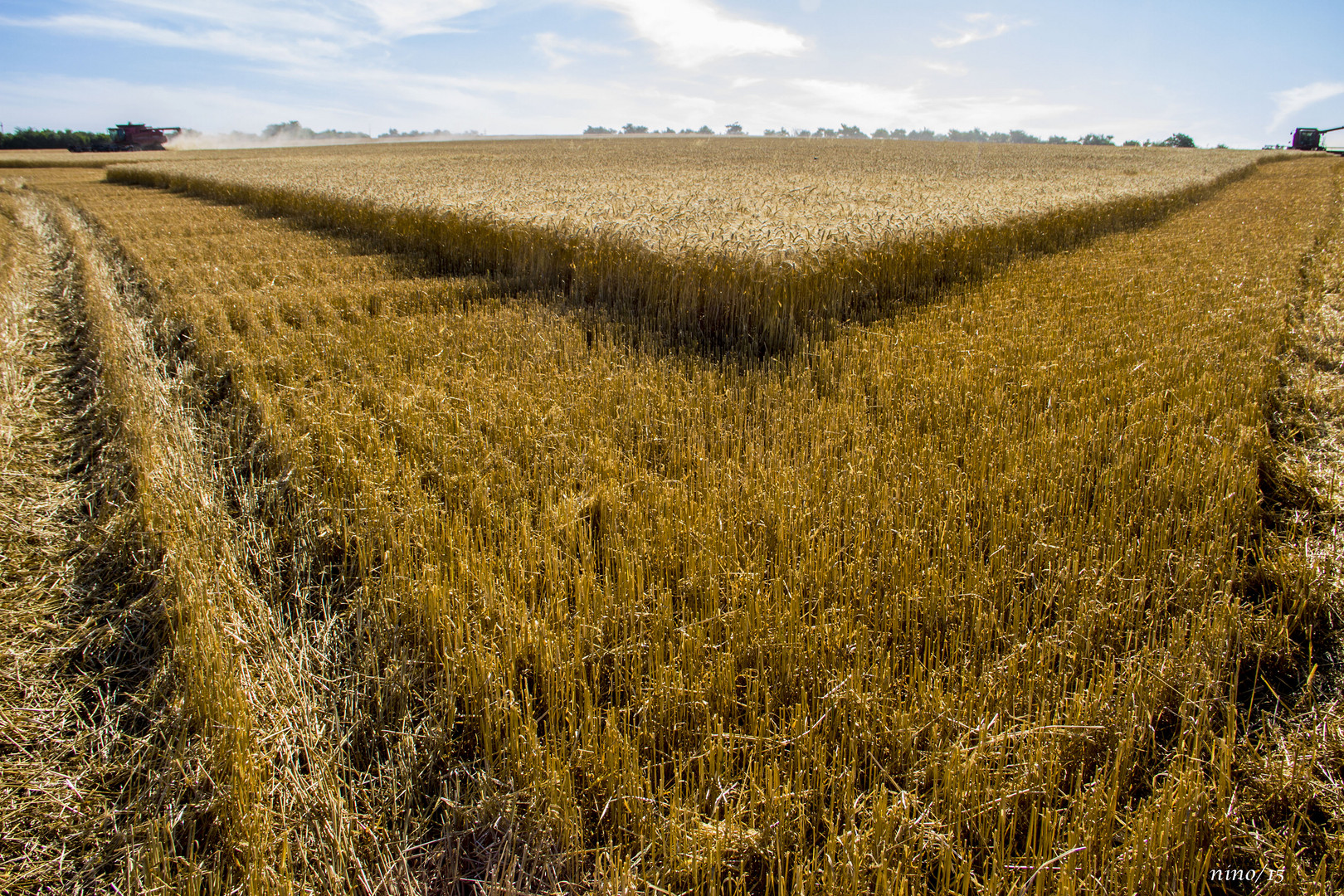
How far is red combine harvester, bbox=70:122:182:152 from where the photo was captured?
2235 inches

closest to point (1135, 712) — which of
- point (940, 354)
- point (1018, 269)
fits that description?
point (940, 354)

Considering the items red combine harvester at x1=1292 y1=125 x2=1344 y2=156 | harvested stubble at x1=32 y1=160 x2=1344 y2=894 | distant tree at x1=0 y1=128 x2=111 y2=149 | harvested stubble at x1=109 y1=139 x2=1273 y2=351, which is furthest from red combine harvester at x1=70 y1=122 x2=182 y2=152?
red combine harvester at x1=1292 y1=125 x2=1344 y2=156

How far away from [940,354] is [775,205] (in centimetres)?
684

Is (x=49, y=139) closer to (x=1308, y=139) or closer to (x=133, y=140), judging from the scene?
(x=133, y=140)

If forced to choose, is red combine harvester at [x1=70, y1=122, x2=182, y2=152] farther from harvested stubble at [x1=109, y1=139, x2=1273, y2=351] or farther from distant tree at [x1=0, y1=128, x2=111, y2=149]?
harvested stubble at [x1=109, y1=139, x2=1273, y2=351]

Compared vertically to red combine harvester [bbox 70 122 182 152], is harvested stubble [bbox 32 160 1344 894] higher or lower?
lower

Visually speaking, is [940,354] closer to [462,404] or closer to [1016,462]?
[1016,462]

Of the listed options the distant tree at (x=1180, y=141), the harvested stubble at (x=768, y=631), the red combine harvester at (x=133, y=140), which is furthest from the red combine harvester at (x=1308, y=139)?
the red combine harvester at (x=133, y=140)

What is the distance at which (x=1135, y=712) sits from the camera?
230cm

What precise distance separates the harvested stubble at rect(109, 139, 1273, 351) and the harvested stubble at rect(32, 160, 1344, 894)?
79.7 inches

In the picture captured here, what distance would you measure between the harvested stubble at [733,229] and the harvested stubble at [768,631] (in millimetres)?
2026

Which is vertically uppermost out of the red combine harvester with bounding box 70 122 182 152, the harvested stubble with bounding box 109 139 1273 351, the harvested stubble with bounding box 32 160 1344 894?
the red combine harvester with bounding box 70 122 182 152

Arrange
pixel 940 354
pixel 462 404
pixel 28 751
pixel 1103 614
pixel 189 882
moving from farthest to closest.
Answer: pixel 940 354 < pixel 462 404 < pixel 1103 614 < pixel 28 751 < pixel 189 882

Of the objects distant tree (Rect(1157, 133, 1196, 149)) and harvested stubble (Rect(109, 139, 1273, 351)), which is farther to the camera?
distant tree (Rect(1157, 133, 1196, 149))
